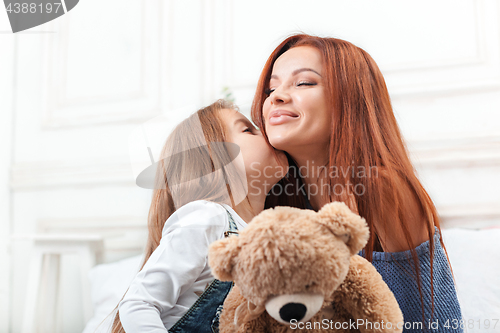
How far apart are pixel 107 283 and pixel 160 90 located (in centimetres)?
41

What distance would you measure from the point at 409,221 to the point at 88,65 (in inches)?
26.6

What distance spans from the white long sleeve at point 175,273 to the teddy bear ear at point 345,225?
0.67ft

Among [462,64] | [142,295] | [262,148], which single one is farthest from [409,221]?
[462,64]

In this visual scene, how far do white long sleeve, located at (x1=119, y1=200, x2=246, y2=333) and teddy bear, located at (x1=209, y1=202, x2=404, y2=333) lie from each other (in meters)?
0.14

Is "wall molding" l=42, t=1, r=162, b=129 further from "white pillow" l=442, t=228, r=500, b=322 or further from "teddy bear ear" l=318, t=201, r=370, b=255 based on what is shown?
"white pillow" l=442, t=228, r=500, b=322

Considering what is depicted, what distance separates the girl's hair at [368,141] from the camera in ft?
1.64

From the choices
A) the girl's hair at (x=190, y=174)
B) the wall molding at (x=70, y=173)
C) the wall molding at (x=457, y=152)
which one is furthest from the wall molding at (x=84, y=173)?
the wall molding at (x=457, y=152)

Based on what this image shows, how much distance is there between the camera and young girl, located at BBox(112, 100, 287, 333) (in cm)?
43

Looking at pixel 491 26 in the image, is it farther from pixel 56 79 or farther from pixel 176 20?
pixel 56 79

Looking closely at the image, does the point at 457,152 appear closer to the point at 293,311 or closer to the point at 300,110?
the point at 300,110

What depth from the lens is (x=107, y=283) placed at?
0.63 metres

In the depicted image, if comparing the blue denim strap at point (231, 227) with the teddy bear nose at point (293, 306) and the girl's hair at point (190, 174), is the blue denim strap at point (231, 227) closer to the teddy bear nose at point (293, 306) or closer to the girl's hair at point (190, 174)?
the girl's hair at point (190, 174)

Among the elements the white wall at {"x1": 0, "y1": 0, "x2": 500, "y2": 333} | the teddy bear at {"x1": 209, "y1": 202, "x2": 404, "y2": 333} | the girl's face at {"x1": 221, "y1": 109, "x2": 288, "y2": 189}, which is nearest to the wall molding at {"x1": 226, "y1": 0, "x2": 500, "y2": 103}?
the white wall at {"x1": 0, "y1": 0, "x2": 500, "y2": 333}

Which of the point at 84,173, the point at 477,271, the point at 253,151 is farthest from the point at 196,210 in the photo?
the point at 477,271
